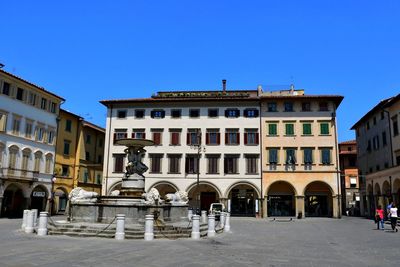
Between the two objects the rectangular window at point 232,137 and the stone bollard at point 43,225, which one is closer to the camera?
the stone bollard at point 43,225

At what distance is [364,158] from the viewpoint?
49.5 m

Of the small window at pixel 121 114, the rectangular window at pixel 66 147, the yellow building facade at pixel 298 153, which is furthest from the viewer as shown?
the small window at pixel 121 114

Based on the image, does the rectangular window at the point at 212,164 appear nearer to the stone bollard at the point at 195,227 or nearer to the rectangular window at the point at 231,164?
the rectangular window at the point at 231,164

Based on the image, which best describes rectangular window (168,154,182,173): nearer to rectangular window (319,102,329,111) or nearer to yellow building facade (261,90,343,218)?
yellow building facade (261,90,343,218)

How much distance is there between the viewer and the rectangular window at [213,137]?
4437 cm

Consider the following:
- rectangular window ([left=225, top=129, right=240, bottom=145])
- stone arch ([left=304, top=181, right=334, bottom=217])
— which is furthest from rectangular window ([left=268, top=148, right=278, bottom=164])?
stone arch ([left=304, top=181, right=334, bottom=217])

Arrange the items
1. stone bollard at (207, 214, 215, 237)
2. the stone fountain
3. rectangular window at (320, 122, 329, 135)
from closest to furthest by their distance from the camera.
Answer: stone bollard at (207, 214, 215, 237)
the stone fountain
rectangular window at (320, 122, 329, 135)

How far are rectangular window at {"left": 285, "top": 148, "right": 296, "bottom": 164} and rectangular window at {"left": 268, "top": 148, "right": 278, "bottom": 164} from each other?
120 cm

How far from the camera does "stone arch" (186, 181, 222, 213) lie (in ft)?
146

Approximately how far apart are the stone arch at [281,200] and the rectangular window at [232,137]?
21.7ft

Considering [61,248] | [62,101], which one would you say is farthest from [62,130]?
[61,248]

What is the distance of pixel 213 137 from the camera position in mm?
44562

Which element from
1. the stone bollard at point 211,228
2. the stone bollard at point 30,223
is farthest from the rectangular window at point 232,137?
the stone bollard at point 30,223

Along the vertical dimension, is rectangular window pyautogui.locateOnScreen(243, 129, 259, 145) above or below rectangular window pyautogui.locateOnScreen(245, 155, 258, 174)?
above
